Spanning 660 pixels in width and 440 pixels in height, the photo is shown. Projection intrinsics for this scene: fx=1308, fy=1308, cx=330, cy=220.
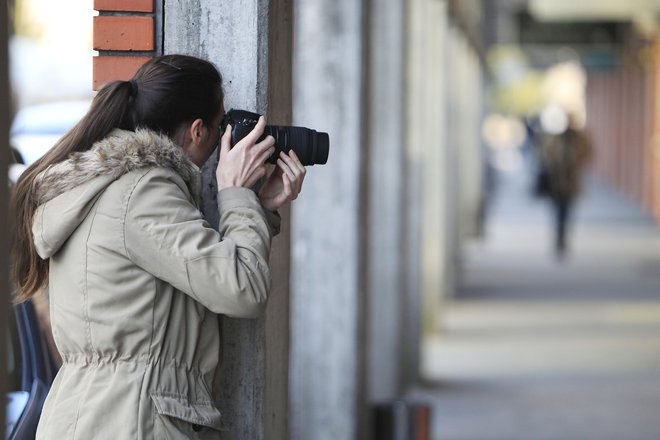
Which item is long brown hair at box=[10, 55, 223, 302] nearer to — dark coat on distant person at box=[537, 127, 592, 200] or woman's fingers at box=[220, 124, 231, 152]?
woman's fingers at box=[220, 124, 231, 152]

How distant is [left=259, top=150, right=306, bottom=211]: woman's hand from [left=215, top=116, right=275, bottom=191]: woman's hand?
61mm

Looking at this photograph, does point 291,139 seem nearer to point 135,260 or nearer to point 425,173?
point 135,260

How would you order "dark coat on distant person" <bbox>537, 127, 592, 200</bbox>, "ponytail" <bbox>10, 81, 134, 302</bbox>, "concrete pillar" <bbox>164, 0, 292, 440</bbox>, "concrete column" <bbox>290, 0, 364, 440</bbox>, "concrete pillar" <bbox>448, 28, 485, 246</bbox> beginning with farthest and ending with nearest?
"concrete pillar" <bbox>448, 28, 485, 246</bbox>, "dark coat on distant person" <bbox>537, 127, 592, 200</bbox>, "concrete column" <bbox>290, 0, 364, 440</bbox>, "concrete pillar" <bbox>164, 0, 292, 440</bbox>, "ponytail" <bbox>10, 81, 134, 302</bbox>

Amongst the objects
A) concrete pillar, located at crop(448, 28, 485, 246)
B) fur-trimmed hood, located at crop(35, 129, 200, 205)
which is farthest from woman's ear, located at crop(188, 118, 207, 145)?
concrete pillar, located at crop(448, 28, 485, 246)

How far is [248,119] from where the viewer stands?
3141 millimetres

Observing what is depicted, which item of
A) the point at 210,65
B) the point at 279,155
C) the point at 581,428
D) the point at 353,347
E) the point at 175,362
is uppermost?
the point at 210,65

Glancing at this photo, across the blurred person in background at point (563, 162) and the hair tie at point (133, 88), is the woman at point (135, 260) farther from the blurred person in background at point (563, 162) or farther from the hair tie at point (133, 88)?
the blurred person in background at point (563, 162)

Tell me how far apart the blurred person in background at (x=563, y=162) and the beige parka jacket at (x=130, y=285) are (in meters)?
14.0

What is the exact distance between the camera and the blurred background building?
3.55 meters

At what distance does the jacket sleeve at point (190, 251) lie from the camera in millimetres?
2830

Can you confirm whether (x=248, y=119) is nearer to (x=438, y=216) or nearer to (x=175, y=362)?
(x=175, y=362)

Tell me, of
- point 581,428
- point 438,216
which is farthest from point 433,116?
point 581,428

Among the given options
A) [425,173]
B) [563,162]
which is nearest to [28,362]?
[425,173]

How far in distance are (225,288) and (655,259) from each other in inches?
675
